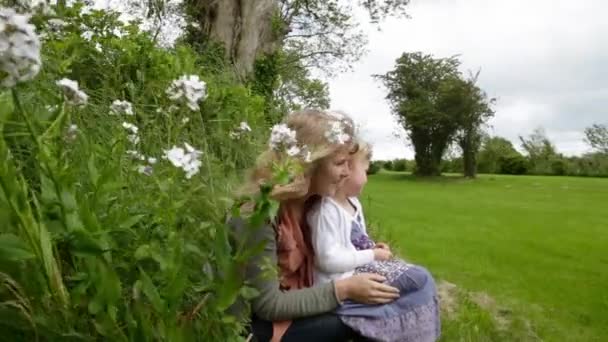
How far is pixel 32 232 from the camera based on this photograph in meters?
0.68

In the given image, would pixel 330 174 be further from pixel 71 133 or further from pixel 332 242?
pixel 71 133

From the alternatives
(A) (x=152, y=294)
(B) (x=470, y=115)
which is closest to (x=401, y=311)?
(A) (x=152, y=294)

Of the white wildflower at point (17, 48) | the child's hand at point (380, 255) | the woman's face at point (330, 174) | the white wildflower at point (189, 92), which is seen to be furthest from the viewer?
the child's hand at point (380, 255)

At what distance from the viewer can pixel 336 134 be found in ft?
5.03

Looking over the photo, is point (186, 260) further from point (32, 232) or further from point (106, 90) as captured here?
point (106, 90)

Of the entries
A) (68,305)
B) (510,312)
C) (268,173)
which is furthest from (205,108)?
(68,305)

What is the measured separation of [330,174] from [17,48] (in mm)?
1164

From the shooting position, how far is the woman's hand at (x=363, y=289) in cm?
152

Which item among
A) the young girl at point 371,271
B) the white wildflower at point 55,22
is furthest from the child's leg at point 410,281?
the white wildflower at point 55,22

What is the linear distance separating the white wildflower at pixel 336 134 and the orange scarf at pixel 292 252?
23 centimetres

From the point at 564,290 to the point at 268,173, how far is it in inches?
215

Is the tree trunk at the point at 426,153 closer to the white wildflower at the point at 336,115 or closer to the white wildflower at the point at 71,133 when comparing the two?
the white wildflower at the point at 336,115

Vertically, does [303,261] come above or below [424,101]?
below

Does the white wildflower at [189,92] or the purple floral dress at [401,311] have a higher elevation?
the white wildflower at [189,92]
